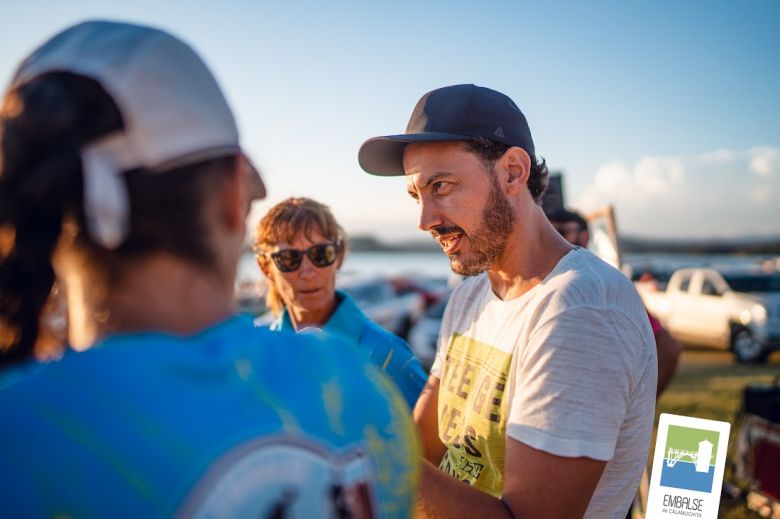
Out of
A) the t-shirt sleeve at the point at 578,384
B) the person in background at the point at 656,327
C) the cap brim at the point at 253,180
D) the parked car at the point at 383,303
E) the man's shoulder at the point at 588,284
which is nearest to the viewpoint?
the cap brim at the point at 253,180

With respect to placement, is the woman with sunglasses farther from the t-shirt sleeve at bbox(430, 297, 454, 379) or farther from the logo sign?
the logo sign

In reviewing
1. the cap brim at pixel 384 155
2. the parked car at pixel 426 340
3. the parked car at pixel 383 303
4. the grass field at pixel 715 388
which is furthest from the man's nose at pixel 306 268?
the parked car at pixel 383 303

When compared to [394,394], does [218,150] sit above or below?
above

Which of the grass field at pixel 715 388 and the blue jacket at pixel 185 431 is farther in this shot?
the grass field at pixel 715 388

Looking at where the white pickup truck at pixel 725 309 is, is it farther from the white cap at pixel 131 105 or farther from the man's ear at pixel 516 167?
the white cap at pixel 131 105

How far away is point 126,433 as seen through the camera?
79 cm

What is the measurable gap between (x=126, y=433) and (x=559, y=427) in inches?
47.2

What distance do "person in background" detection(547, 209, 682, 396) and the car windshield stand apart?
12.7 meters

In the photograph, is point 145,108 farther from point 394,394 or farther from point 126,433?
point 394,394

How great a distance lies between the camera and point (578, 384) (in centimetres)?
171

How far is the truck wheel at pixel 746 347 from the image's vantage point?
14094mm

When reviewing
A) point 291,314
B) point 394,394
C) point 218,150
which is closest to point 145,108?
point 218,150

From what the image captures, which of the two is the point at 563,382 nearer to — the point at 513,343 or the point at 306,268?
the point at 513,343

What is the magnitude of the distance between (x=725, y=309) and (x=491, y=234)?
15.0 m
